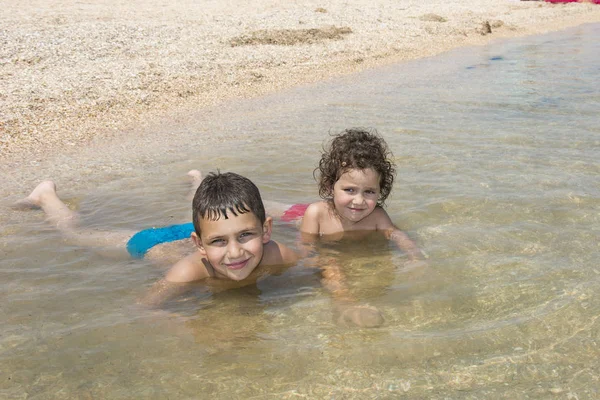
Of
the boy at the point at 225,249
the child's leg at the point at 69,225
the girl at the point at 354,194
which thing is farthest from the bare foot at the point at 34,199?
the girl at the point at 354,194

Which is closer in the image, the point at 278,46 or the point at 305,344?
the point at 305,344

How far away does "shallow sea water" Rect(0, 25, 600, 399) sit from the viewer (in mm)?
2688

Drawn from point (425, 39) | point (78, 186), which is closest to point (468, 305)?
point (78, 186)

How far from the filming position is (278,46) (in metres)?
13.1

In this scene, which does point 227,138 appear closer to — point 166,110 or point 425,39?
point 166,110

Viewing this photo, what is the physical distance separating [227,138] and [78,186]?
2076 millimetres

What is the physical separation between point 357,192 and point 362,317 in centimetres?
126

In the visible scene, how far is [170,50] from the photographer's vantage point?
11.6m

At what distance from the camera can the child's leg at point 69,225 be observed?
4.45 m

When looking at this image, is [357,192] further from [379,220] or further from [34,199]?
[34,199]

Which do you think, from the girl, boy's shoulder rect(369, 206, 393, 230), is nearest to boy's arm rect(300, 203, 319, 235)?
the girl

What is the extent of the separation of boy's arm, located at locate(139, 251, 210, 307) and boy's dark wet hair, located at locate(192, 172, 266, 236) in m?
0.35

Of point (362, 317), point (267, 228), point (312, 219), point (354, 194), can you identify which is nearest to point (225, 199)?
point (267, 228)

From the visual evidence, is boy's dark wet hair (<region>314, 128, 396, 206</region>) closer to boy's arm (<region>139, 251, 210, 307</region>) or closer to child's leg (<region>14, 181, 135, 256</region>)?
boy's arm (<region>139, 251, 210, 307</region>)
